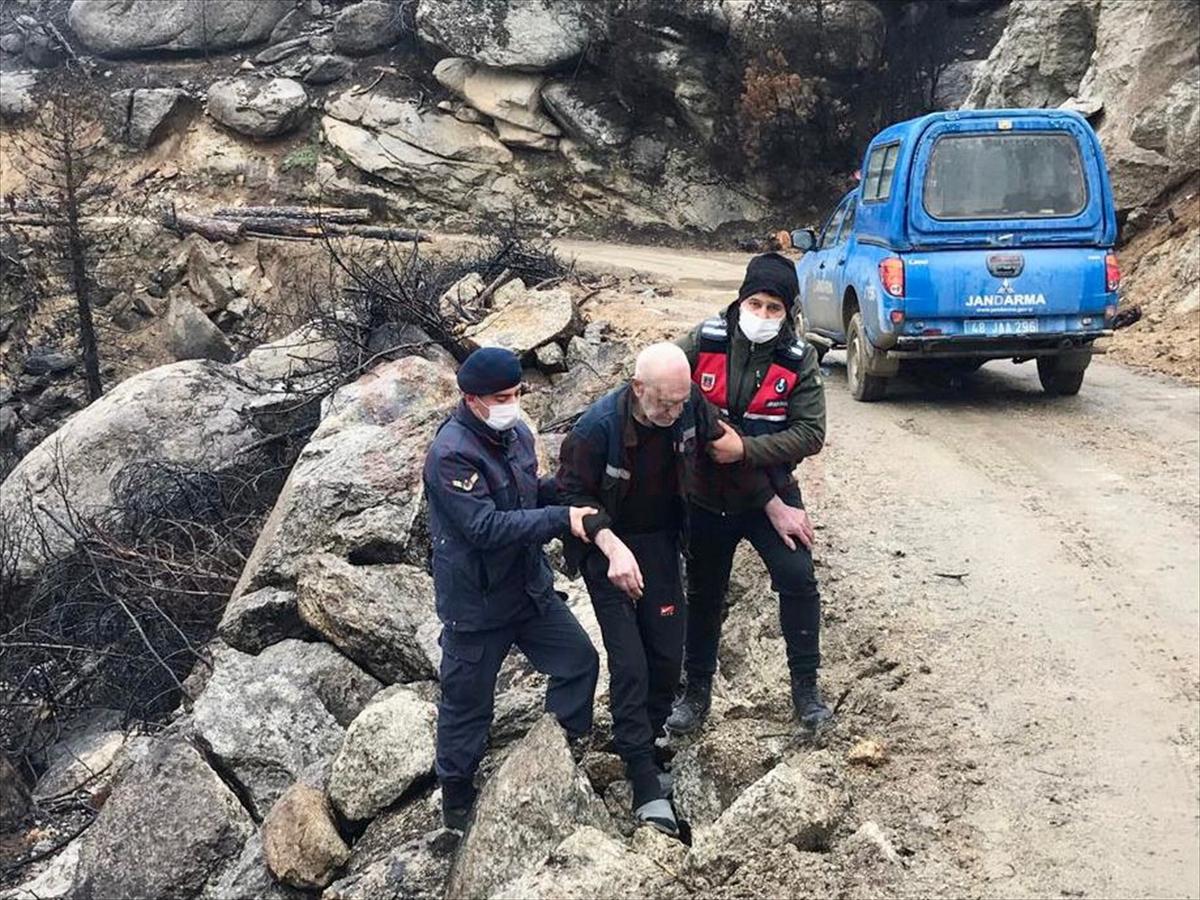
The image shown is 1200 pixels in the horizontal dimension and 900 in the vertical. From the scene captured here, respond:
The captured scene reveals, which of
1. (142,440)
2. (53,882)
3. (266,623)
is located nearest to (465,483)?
(266,623)

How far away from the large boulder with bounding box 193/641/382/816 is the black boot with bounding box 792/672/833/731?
230cm

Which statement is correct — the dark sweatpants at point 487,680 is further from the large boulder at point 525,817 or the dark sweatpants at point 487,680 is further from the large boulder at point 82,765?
the large boulder at point 82,765

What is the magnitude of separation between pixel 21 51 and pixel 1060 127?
1167 inches

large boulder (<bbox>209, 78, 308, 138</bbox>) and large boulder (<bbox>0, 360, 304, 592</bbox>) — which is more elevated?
large boulder (<bbox>209, 78, 308, 138</bbox>)

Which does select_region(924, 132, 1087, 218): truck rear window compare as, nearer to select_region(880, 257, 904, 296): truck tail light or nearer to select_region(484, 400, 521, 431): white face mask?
select_region(880, 257, 904, 296): truck tail light

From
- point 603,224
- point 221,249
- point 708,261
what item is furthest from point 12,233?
point 708,261

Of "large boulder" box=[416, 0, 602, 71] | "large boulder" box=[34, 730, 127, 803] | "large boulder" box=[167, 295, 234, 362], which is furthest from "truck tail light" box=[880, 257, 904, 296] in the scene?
"large boulder" box=[416, 0, 602, 71]

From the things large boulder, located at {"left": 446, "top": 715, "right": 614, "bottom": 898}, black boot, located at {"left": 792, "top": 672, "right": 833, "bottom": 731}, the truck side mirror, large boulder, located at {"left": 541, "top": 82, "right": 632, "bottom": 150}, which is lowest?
large boulder, located at {"left": 446, "top": 715, "right": 614, "bottom": 898}

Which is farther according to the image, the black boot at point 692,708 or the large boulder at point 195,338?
the large boulder at point 195,338

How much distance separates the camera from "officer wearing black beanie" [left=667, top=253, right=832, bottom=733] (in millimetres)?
4371

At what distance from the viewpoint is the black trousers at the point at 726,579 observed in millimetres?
4539

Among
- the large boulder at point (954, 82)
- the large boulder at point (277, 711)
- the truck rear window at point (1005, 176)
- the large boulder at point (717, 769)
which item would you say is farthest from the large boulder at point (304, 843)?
the large boulder at point (954, 82)

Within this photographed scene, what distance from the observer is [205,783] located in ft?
17.2

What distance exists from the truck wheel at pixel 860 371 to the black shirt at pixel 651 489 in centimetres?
544
